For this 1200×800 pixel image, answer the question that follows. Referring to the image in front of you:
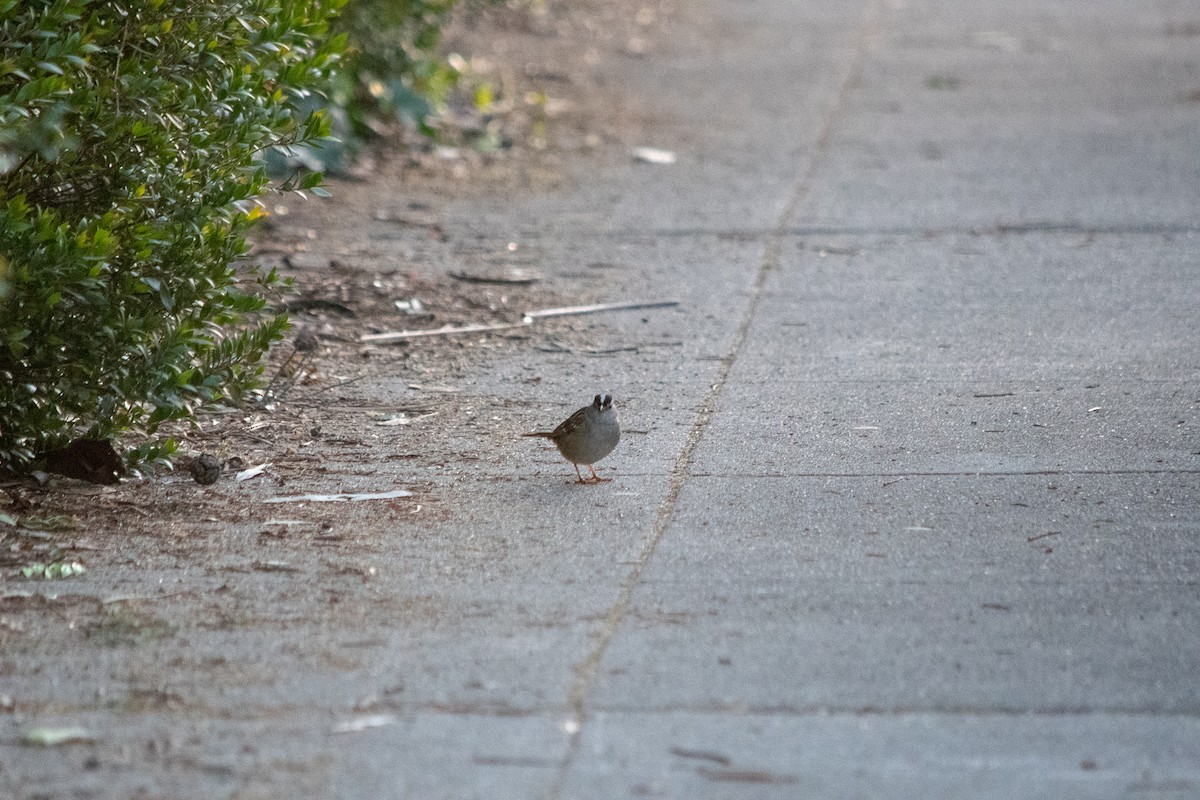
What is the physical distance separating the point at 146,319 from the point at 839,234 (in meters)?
5.56

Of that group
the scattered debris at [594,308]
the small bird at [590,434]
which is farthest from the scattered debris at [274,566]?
the scattered debris at [594,308]

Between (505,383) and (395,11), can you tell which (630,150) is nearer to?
(395,11)

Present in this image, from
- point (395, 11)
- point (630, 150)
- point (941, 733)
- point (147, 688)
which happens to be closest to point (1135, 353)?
point (941, 733)

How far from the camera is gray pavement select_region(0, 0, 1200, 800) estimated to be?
3826 millimetres

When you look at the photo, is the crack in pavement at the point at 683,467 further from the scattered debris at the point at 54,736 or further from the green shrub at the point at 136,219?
the green shrub at the point at 136,219

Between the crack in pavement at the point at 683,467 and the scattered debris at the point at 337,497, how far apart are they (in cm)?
104

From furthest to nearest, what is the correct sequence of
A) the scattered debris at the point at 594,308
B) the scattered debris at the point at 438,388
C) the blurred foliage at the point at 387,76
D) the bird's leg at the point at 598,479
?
the blurred foliage at the point at 387,76 → the scattered debris at the point at 594,308 → the scattered debris at the point at 438,388 → the bird's leg at the point at 598,479

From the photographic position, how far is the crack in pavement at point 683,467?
13.2ft

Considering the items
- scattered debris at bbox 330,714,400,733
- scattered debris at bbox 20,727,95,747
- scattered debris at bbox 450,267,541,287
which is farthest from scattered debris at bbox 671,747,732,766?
scattered debris at bbox 450,267,541,287

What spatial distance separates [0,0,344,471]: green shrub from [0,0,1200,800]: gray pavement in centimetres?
110

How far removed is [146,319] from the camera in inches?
220

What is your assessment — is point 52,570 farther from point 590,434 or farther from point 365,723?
point 590,434

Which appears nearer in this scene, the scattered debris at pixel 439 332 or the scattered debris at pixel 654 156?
the scattered debris at pixel 439 332

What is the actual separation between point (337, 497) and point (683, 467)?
54.8 inches
